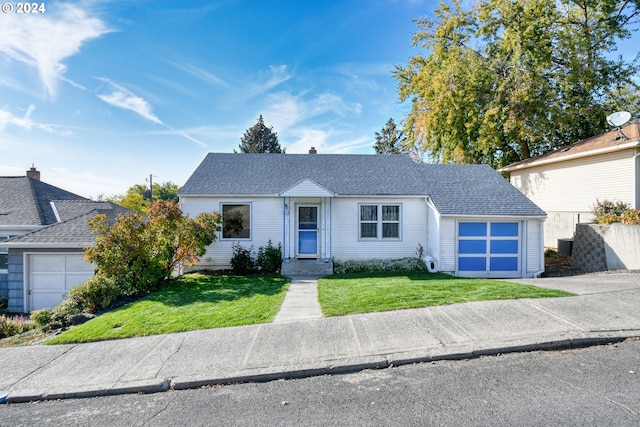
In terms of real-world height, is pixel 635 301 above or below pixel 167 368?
above

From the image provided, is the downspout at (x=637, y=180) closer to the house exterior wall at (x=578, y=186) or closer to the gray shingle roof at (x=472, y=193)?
the house exterior wall at (x=578, y=186)

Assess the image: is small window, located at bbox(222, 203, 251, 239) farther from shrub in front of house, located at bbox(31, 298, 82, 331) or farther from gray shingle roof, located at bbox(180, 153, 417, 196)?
shrub in front of house, located at bbox(31, 298, 82, 331)

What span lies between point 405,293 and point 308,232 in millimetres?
6099

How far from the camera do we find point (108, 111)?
17.1 metres

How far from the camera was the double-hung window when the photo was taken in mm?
13461

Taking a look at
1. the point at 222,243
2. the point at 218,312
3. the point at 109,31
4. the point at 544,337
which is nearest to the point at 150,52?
the point at 109,31

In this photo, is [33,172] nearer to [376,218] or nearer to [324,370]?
[376,218]

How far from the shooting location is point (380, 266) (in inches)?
506

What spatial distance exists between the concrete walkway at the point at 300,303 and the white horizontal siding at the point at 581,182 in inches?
546

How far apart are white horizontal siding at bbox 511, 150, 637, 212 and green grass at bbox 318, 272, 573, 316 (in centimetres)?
972

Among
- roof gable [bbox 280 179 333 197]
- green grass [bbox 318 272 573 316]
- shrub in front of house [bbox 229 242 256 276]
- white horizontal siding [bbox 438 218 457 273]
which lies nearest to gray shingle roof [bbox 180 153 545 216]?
white horizontal siding [bbox 438 218 457 273]

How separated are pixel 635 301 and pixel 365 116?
20.3 m

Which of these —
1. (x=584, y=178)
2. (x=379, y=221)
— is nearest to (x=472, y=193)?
(x=379, y=221)

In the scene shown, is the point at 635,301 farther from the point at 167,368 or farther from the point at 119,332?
the point at 119,332
